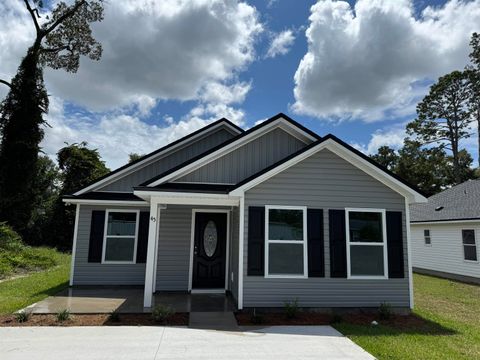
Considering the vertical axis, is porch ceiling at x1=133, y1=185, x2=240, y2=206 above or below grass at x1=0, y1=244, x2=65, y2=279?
above

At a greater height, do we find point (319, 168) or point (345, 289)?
point (319, 168)

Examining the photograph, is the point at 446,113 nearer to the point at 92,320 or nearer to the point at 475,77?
the point at 475,77

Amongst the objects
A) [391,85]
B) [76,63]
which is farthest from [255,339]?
[76,63]

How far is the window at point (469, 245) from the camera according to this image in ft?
42.8

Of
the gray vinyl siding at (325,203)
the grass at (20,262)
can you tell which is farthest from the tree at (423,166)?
the grass at (20,262)

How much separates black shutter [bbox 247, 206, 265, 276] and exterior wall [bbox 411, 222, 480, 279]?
1048cm

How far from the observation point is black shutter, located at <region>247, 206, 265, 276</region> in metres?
7.21

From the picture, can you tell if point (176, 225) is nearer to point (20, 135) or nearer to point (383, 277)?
point (383, 277)

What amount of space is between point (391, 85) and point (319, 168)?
11.9m

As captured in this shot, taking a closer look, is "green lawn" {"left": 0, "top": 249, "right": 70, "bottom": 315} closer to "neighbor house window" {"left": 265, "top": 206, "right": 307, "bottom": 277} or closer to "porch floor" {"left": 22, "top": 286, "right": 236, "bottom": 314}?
"porch floor" {"left": 22, "top": 286, "right": 236, "bottom": 314}

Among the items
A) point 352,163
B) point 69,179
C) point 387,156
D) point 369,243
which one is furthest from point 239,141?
point 387,156

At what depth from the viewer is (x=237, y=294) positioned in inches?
287

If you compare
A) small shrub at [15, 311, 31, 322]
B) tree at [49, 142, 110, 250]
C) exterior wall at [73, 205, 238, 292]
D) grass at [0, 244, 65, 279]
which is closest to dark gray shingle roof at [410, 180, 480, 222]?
exterior wall at [73, 205, 238, 292]

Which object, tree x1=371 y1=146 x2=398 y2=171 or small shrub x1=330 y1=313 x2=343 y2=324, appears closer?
small shrub x1=330 y1=313 x2=343 y2=324
